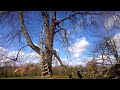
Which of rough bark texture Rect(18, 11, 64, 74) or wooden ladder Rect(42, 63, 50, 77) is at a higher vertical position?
rough bark texture Rect(18, 11, 64, 74)

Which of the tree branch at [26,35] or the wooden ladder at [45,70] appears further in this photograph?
the tree branch at [26,35]

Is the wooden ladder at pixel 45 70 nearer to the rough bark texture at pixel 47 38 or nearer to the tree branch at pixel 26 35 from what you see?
the rough bark texture at pixel 47 38

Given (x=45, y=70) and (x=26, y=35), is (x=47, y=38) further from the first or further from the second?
(x=45, y=70)

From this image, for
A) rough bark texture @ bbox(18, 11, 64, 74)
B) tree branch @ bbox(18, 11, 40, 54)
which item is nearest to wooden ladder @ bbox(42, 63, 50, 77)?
rough bark texture @ bbox(18, 11, 64, 74)

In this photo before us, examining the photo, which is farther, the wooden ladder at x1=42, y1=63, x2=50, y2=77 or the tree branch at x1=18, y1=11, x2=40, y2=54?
the tree branch at x1=18, y1=11, x2=40, y2=54

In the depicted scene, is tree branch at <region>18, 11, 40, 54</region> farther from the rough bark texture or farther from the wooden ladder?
the wooden ladder

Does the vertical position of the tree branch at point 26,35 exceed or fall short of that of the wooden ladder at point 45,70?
it exceeds it

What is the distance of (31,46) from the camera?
351cm

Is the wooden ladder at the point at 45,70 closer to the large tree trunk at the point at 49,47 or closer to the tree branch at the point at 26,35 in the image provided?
the large tree trunk at the point at 49,47

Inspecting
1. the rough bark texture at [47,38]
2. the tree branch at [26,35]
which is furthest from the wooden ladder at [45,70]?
the tree branch at [26,35]

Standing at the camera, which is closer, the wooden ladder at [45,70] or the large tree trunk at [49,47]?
the wooden ladder at [45,70]

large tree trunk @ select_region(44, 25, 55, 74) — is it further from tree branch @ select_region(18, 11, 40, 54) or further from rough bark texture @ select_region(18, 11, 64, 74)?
tree branch @ select_region(18, 11, 40, 54)
